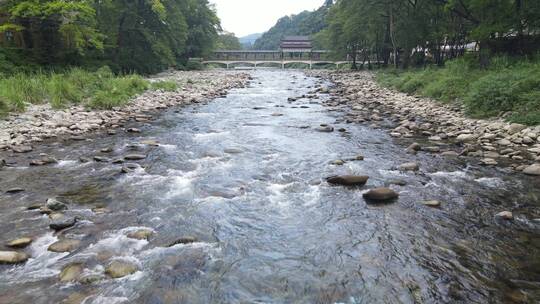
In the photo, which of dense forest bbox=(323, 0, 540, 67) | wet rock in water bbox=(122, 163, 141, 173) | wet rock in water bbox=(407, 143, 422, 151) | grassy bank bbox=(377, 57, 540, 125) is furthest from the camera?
dense forest bbox=(323, 0, 540, 67)

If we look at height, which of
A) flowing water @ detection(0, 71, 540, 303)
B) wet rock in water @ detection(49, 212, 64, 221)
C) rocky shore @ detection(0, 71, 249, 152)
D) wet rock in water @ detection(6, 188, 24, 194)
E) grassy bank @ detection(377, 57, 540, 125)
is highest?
grassy bank @ detection(377, 57, 540, 125)

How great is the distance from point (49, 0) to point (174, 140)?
15443mm

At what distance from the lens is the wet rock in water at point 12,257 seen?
189 inches

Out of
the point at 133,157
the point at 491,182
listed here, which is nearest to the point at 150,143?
the point at 133,157

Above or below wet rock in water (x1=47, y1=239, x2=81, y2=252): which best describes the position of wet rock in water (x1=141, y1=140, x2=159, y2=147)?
above

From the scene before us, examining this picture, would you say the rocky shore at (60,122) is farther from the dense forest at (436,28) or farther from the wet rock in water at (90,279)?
the dense forest at (436,28)

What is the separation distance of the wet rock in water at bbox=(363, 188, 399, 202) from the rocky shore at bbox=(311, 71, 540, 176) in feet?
11.5

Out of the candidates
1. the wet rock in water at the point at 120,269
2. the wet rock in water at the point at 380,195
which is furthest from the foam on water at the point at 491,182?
A: the wet rock in water at the point at 120,269

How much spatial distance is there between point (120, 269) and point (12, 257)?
1.49 m

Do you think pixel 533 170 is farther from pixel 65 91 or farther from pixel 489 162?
pixel 65 91

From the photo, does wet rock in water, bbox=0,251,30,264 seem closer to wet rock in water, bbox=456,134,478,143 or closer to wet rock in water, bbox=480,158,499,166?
wet rock in water, bbox=480,158,499,166

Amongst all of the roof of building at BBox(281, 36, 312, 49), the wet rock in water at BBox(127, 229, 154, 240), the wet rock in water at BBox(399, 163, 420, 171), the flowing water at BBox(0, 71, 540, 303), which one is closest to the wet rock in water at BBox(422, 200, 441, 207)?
the flowing water at BBox(0, 71, 540, 303)

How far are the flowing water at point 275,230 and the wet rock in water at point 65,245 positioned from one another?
12cm

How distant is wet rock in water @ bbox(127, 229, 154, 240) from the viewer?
5.51 metres
